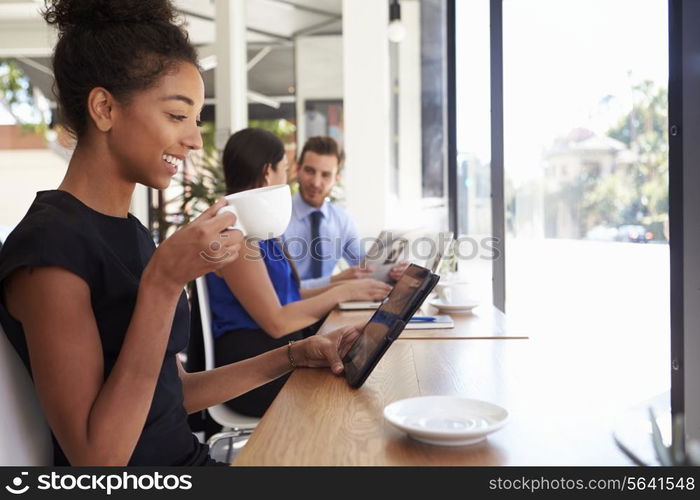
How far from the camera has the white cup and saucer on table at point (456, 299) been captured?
2.31 m

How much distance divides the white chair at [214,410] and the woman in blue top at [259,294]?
0.03 m

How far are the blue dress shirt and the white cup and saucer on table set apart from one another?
5.06 feet

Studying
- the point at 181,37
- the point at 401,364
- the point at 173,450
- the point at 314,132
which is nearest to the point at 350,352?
the point at 401,364

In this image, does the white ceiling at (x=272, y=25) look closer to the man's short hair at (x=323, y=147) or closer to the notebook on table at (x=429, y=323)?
the man's short hair at (x=323, y=147)

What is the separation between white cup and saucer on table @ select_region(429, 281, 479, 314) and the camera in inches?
91.0

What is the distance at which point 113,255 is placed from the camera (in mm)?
1141

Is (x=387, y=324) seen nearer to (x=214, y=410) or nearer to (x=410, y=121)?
(x=214, y=410)

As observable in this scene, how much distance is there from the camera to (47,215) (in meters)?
1.08

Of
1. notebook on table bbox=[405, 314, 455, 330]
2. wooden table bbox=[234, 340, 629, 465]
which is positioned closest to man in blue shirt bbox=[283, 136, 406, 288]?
notebook on table bbox=[405, 314, 455, 330]

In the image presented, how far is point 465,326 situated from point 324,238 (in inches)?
87.1

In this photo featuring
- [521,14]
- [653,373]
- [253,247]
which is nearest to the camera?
[253,247]

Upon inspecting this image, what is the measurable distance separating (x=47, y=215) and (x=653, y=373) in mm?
2316

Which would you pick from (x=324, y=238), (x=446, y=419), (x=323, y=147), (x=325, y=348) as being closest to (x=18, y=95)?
(x=323, y=147)

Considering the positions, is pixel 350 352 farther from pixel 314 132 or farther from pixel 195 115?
pixel 314 132
